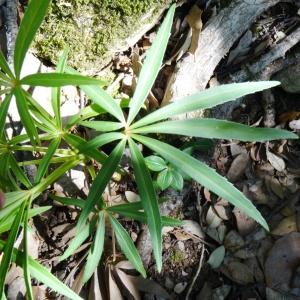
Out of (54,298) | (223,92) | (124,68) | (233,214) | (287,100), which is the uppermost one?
(124,68)

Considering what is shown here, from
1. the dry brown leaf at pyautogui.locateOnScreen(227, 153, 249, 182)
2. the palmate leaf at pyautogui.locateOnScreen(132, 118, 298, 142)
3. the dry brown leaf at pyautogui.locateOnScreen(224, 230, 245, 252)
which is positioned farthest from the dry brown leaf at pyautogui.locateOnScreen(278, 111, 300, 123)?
the palmate leaf at pyautogui.locateOnScreen(132, 118, 298, 142)

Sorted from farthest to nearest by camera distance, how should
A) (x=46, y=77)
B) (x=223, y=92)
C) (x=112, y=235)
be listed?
(x=112, y=235) < (x=223, y=92) < (x=46, y=77)

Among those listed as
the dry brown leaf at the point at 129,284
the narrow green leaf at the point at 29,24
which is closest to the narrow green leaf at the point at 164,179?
the dry brown leaf at the point at 129,284

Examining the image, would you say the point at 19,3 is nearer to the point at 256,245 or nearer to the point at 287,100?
the point at 287,100

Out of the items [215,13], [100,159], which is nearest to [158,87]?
[215,13]

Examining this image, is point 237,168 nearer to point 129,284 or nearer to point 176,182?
point 176,182

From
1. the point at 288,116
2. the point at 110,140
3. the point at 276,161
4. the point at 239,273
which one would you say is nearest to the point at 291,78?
the point at 288,116
